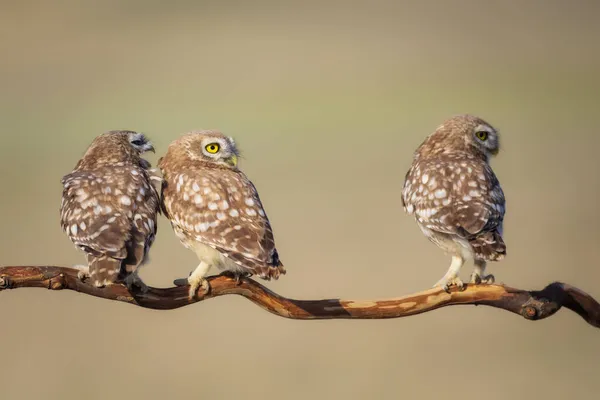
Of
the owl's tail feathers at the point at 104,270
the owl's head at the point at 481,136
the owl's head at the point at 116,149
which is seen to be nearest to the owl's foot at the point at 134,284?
the owl's tail feathers at the point at 104,270

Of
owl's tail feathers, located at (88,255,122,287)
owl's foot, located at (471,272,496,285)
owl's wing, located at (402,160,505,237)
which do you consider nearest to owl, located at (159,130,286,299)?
owl's tail feathers, located at (88,255,122,287)

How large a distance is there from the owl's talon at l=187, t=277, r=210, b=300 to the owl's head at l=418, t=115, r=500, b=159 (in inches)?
84.4

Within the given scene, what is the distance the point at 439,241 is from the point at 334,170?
25.2 metres

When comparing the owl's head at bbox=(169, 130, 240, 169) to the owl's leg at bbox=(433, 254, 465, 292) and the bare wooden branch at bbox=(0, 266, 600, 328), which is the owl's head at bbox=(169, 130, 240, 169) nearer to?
the bare wooden branch at bbox=(0, 266, 600, 328)

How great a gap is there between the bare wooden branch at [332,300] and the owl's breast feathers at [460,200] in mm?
352

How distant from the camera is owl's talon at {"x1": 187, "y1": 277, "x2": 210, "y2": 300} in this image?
6160 millimetres

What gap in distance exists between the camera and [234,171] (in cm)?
730

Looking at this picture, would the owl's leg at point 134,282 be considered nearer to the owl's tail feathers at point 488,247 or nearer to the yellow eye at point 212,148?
the yellow eye at point 212,148

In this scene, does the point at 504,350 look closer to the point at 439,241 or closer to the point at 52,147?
the point at 439,241

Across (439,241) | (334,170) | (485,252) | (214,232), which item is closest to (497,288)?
(485,252)

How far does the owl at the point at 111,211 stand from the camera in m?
6.00

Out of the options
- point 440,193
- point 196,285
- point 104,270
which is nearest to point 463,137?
point 440,193

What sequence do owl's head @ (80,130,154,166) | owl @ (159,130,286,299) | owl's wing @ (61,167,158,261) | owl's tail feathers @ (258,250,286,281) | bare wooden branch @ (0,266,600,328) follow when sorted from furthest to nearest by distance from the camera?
1. owl's head @ (80,130,154,166)
2. owl @ (159,130,286,299)
3. owl's tail feathers @ (258,250,286,281)
4. owl's wing @ (61,167,158,261)
5. bare wooden branch @ (0,266,600,328)

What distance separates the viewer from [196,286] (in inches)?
247
